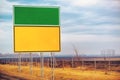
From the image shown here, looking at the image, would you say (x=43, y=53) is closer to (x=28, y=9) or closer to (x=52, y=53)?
(x=52, y=53)

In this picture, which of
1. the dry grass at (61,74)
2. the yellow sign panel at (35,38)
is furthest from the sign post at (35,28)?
the dry grass at (61,74)

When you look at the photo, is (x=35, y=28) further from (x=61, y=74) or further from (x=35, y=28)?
(x=61, y=74)

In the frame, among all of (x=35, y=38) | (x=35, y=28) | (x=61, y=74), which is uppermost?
(x=35, y=28)

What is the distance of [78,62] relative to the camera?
351 inches

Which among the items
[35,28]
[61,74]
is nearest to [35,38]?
[35,28]

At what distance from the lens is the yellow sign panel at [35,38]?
24.0ft

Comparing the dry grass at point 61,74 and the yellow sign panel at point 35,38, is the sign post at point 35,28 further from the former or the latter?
the dry grass at point 61,74

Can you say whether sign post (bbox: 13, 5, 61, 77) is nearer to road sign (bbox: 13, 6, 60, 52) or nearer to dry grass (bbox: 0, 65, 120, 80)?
road sign (bbox: 13, 6, 60, 52)

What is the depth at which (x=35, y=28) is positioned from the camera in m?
7.34

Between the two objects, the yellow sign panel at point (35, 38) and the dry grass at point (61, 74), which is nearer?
the yellow sign panel at point (35, 38)

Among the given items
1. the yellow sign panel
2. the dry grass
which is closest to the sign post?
the yellow sign panel

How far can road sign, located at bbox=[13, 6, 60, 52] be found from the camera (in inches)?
287

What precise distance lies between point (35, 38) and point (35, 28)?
16 cm

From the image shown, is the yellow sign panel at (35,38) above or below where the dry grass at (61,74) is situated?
above
